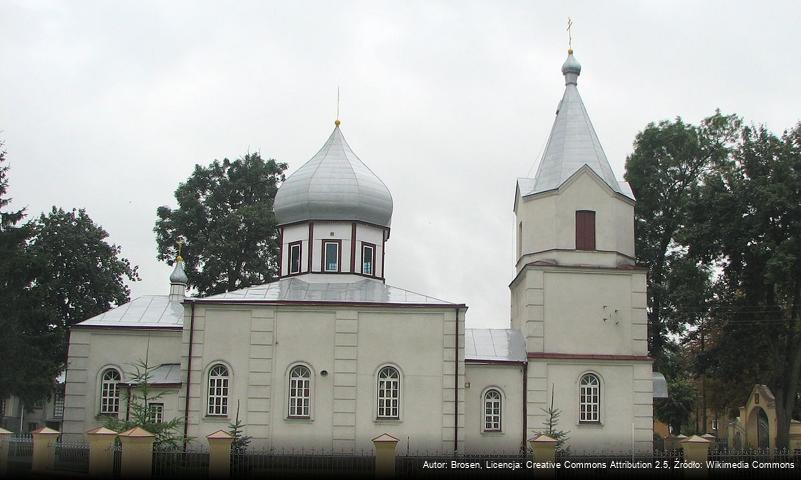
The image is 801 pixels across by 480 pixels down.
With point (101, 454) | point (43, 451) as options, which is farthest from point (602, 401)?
point (43, 451)

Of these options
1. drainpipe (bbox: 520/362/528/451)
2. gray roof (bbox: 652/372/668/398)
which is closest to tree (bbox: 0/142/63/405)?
drainpipe (bbox: 520/362/528/451)

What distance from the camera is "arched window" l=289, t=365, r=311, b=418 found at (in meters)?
30.5

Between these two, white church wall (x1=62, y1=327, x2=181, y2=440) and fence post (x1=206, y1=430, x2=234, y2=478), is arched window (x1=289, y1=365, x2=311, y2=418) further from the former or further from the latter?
fence post (x1=206, y1=430, x2=234, y2=478)

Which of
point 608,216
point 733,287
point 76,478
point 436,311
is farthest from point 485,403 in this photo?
point 76,478

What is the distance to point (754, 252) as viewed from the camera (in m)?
35.0

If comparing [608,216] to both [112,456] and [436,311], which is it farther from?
[112,456]

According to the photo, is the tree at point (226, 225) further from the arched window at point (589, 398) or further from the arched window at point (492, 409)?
the arched window at point (589, 398)

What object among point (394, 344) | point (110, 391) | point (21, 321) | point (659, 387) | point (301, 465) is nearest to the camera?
point (301, 465)

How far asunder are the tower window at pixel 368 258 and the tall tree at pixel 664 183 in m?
12.0

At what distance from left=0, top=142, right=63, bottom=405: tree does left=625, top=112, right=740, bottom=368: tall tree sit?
24.8 metres

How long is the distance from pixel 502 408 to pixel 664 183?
1390 cm

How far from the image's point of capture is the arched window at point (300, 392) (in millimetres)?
30484

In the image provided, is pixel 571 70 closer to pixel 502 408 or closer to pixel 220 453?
pixel 502 408

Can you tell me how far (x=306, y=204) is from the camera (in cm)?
3500
